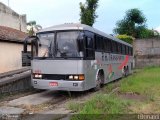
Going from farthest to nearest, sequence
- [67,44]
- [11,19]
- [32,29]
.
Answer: [32,29] < [11,19] < [67,44]

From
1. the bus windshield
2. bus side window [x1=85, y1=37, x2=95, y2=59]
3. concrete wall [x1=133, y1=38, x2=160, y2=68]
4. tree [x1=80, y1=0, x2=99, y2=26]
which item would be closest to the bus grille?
the bus windshield

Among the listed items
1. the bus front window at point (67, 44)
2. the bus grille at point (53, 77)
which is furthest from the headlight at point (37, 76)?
the bus front window at point (67, 44)

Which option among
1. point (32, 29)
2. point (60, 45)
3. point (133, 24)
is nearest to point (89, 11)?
point (32, 29)

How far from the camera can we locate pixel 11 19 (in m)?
29.8

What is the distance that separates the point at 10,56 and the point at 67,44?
8.56m

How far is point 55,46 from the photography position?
1411 centimetres

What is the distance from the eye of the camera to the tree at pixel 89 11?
35781 millimetres

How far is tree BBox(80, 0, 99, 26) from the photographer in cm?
3578

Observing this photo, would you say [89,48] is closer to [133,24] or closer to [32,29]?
[32,29]

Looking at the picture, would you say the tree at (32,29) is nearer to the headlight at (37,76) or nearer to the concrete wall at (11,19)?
the concrete wall at (11,19)

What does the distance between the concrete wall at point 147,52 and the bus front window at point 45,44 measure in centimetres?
2369

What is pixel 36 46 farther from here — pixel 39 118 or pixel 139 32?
pixel 139 32

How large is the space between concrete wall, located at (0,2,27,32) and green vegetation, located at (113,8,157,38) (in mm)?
15893

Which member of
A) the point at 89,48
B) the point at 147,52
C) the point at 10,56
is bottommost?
the point at 10,56
